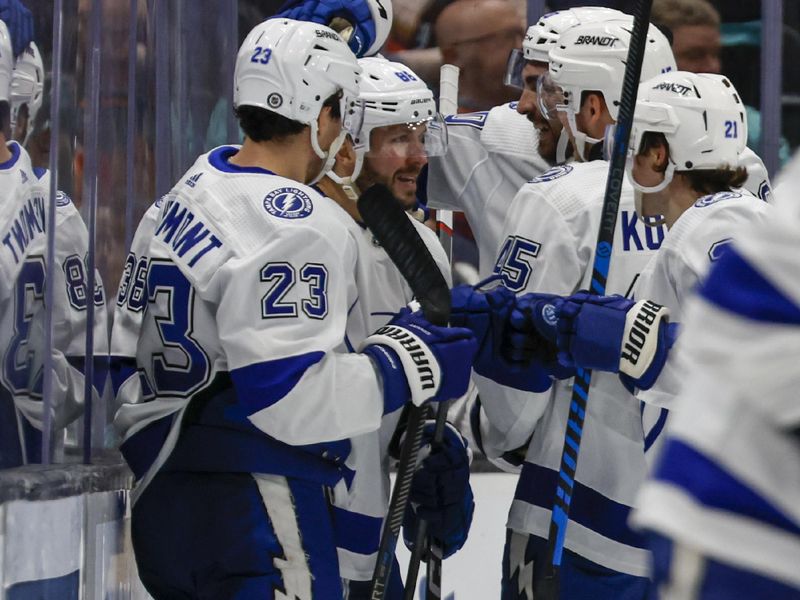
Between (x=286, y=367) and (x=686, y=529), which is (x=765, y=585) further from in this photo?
(x=286, y=367)

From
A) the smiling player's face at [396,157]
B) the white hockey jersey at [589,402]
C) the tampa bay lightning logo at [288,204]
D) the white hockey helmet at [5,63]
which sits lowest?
the white hockey jersey at [589,402]

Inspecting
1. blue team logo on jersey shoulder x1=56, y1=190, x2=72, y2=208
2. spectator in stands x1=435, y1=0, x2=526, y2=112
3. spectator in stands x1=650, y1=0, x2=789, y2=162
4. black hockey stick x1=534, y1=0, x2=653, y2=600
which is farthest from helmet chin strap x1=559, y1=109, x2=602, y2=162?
spectator in stands x1=650, y1=0, x2=789, y2=162

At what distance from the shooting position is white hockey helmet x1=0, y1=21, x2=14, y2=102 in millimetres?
1839

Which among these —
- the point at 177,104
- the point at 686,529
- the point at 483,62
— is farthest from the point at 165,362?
the point at 483,62

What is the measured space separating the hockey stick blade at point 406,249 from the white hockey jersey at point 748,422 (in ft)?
4.73

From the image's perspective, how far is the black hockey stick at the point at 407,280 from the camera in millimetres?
2217

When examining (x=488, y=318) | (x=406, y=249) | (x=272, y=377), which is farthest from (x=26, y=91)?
(x=488, y=318)

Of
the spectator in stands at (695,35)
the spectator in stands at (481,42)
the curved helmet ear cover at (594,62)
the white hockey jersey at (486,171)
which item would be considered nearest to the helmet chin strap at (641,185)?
the curved helmet ear cover at (594,62)

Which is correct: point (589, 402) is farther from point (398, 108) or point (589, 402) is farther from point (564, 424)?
point (398, 108)

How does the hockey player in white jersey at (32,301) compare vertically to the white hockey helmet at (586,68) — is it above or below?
below

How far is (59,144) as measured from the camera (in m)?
2.15

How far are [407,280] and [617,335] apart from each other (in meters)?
0.33

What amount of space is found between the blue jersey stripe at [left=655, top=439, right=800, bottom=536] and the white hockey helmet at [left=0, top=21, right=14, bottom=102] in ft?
4.30

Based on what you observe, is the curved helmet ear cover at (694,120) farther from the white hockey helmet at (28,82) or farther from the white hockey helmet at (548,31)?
the white hockey helmet at (28,82)
